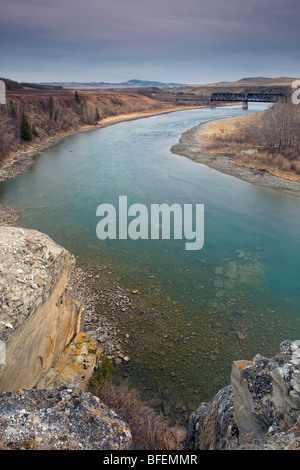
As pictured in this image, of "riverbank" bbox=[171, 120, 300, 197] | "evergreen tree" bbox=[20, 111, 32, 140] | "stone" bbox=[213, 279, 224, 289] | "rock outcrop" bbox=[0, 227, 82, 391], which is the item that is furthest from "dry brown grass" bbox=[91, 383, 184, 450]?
"evergreen tree" bbox=[20, 111, 32, 140]

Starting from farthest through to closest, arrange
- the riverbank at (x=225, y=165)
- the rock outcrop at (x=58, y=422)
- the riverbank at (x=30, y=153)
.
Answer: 1. the riverbank at (x=30, y=153)
2. the riverbank at (x=225, y=165)
3. the rock outcrop at (x=58, y=422)

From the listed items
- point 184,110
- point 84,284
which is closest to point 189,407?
point 84,284

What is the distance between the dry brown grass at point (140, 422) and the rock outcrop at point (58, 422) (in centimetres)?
96

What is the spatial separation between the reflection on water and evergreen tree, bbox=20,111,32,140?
34.4ft

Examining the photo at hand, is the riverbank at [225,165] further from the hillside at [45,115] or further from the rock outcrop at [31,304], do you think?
the rock outcrop at [31,304]

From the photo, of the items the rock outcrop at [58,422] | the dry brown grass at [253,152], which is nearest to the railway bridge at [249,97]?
the dry brown grass at [253,152]

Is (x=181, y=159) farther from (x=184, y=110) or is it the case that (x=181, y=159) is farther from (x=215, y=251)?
(x=184, y=110)

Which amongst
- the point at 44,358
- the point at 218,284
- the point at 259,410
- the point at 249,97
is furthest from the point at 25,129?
the point at 249,97

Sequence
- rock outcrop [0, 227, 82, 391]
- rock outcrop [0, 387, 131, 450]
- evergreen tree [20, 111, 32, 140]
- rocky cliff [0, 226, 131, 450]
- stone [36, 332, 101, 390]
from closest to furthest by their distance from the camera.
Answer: rock outcrop [0, 387, 131, 450] → rocky cliff [0, 226, 131, 450] → rock outcrop [0, 227, 82, 391] → stone [36, 332, 101, 390] → evergreen tree [20, 111, 32, 140]

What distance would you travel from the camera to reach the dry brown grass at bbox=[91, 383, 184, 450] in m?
6.80

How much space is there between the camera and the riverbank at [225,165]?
29.1m

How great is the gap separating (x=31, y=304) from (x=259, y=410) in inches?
221

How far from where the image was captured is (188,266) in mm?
16922

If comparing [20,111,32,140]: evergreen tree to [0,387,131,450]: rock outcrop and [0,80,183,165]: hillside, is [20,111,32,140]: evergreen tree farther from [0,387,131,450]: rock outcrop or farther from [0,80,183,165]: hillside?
[0,387,131,450]: rock outcrop
